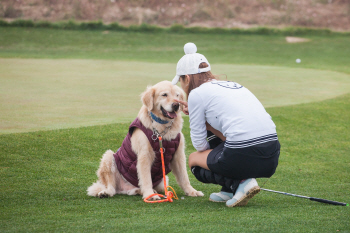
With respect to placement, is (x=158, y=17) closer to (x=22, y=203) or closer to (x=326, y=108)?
(x=326, y=108)

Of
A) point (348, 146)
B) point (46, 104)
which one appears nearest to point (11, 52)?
point (46, 104)

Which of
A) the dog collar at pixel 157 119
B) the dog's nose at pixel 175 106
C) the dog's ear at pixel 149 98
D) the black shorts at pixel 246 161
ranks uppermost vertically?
the dog's ear at pixel 149 98

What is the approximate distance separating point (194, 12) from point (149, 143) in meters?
21.8

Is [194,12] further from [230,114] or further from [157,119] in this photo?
[230,114]

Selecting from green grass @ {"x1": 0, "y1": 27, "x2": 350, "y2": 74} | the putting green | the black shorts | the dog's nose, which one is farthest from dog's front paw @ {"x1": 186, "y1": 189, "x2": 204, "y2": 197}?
green grass @ {"x1": 0, "y1": 27, "x2": 350, "y2": 74}

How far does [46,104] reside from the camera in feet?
23.6

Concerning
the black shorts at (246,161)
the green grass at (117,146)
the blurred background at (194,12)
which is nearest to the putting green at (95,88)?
the green grass at (117,146)

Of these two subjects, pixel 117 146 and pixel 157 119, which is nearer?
pixel 157 119

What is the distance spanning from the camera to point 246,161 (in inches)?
125

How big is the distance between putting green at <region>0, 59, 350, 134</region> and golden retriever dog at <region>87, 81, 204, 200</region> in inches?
85.5

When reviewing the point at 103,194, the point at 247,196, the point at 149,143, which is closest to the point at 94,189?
the point at 103,194

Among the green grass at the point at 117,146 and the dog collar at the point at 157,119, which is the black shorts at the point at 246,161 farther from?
the dog collar at the point at 157,119

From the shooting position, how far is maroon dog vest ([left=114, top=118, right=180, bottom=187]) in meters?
3.83

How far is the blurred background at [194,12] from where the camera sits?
2333cm
